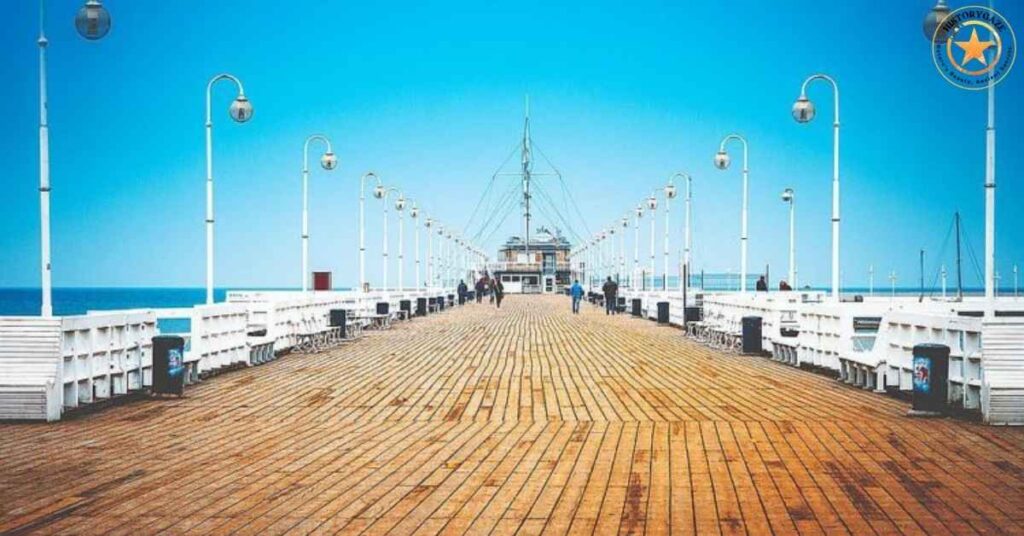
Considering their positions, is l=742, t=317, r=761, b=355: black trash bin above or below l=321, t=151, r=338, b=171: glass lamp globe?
below

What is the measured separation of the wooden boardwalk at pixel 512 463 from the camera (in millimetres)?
7195

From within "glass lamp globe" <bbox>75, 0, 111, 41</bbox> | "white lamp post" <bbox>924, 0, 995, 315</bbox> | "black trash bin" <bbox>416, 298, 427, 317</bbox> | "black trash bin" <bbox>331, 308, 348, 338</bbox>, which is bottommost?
"black trash bin" <bbox>416, 298, 427, 317</bbox>

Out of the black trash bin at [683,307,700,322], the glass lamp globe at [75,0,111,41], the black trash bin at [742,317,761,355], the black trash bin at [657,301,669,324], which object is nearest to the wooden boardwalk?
the glass lamp globe at [75,0,111,41]

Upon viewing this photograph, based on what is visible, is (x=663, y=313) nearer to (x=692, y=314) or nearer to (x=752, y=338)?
(x=692, y=314)

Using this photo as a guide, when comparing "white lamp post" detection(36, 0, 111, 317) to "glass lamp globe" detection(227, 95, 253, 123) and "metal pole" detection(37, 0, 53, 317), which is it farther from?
"glass lamp globe" detection(227, 95, 253, 123)

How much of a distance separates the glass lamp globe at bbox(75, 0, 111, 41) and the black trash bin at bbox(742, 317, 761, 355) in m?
13.8

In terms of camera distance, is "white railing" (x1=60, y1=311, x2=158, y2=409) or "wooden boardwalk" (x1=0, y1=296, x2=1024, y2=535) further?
"white railing" (x1=60, y1=311, x2=158, y2=409)

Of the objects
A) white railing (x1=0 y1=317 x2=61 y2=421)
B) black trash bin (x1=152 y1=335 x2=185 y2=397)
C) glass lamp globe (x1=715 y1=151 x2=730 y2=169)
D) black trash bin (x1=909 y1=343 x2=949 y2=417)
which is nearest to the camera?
white railing (x1=0 y1=317 x2=61 y2=421)

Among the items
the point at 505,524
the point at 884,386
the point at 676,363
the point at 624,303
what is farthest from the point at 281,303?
the point at 624,303

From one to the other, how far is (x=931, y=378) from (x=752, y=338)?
1048cm

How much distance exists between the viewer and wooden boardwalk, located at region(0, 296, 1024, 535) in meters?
7.20

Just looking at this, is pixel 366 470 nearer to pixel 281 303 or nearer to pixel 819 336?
pixel 819 336

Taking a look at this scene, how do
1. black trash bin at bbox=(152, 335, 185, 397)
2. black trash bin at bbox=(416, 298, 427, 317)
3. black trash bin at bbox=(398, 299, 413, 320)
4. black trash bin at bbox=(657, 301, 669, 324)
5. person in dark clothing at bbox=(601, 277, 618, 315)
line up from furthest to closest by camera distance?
person in dark clothing at bbox=(601, 277, 618, 315), black trash bin at bbox=(416, 298, 427, 317), black trash bin at bbox=(398, 299, 413, 320), black trash bin at bbox=(657, 301, 669, 324), black trash bin at bbox=(152, 335, 185, 397)

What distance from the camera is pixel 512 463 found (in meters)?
9.33
